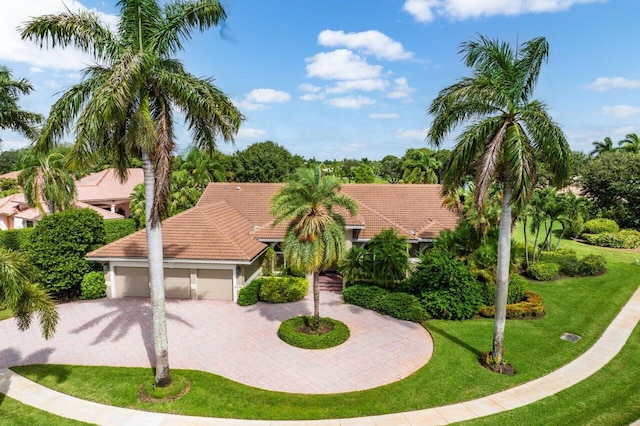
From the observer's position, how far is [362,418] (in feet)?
39.5

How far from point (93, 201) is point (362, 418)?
4249 centimetres

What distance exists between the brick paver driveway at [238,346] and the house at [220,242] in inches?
59.7

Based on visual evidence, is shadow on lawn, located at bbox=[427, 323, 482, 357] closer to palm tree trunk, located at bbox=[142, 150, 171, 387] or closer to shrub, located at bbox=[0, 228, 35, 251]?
palm tree trunk, located at bbox=[142, 150, 171, 387]

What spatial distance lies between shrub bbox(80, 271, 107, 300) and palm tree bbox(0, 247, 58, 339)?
42.9 feet

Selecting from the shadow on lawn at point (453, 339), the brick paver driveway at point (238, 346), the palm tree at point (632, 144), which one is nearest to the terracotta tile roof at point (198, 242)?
the brick paver driveway at point (238, 346)

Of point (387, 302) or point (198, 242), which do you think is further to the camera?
point (198, 242)

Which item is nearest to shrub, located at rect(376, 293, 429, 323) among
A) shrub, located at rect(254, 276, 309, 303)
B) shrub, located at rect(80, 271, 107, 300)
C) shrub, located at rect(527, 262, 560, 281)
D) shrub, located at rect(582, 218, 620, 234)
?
shrub, located at rect(254, 276, 309, 303)

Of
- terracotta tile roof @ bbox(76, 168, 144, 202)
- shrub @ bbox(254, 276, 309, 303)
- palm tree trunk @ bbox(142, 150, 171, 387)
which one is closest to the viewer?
palm tree trunk @ bbox(142, 150, 171, 387)

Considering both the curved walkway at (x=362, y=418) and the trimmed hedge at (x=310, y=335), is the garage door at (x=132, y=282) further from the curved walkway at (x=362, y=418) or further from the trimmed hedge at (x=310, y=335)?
the trimmed hedge at (x=310, y=335)

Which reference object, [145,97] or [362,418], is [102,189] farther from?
[362,418]

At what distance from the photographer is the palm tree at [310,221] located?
53.0 feet

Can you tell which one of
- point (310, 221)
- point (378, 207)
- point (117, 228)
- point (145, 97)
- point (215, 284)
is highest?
point (145, 97)

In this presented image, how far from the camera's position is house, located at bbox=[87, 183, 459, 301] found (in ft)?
72.6

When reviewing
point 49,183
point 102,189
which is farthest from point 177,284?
point 102,189
